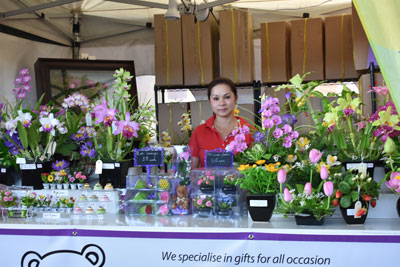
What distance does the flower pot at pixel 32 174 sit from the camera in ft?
8.30

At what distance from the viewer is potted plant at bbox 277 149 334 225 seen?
6.07 feet

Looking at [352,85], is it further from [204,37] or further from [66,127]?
[66,127]

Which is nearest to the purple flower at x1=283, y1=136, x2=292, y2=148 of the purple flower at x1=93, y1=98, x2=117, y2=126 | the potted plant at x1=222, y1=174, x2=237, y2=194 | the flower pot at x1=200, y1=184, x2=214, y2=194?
the potted plant at x1=222, y1=174, x2=237, y2=194

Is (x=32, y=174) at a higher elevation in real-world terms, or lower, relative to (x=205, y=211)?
higher

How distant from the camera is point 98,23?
19.6ft

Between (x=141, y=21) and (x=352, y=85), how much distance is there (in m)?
2.60

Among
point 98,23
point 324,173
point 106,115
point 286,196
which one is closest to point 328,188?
point 324,173

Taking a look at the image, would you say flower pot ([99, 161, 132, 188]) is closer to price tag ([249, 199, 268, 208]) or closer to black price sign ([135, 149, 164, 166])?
black price sign ([135, 149, 164, 166])

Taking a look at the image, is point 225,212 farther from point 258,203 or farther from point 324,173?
point 324,173

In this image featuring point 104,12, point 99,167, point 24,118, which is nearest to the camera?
point 99,167

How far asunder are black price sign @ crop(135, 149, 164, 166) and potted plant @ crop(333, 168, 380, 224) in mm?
827

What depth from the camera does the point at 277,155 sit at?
2.17 meters

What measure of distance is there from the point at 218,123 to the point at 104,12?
10.4 ft

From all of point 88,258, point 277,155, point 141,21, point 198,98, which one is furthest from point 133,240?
point 141,21
